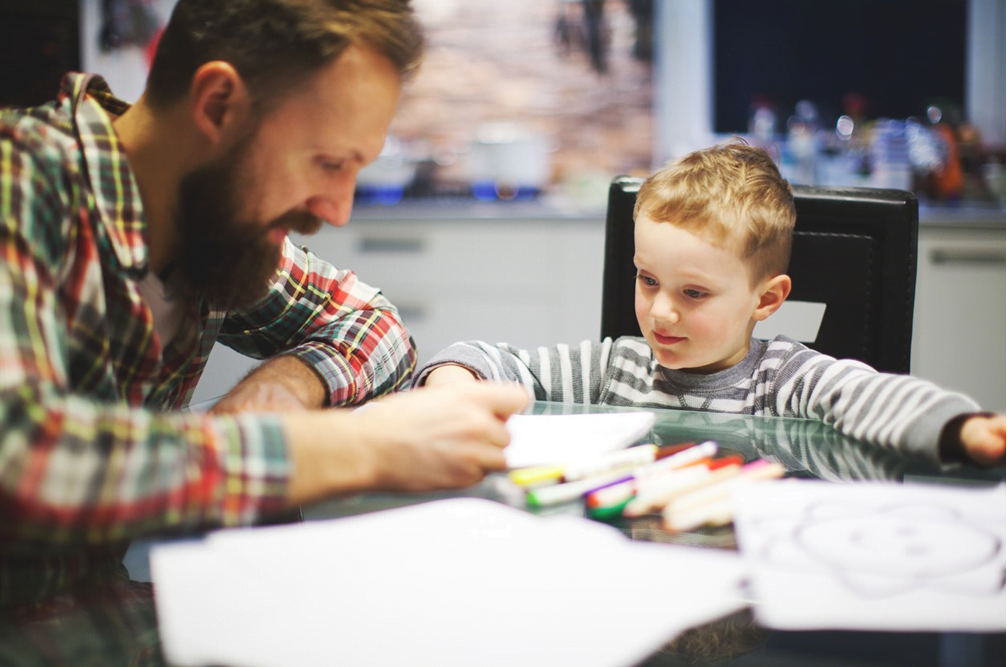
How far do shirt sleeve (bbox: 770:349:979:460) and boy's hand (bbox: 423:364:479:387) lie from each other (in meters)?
0.37

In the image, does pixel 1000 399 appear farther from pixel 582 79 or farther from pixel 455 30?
pixel 455 30

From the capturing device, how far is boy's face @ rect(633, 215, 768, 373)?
1.09 meters

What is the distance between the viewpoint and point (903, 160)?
270 cm

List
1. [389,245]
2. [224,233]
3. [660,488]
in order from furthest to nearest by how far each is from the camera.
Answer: [389,245]
[224,233]
[660,488]

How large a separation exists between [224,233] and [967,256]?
2098mm

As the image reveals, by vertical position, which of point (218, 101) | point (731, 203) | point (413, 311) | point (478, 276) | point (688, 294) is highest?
point (218, 101)

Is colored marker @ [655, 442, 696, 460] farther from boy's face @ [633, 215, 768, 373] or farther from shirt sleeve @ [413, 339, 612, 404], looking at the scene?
shirt sleeve @ [413, 339, 612, 404]

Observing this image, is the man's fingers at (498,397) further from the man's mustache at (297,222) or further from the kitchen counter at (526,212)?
the kitchen counter at (526,212)

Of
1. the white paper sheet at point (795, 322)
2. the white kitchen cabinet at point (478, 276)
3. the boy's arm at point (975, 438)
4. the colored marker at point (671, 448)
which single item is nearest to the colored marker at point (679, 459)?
the colored marker at point (671, 448)

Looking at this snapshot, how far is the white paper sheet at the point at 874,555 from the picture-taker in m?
0.54

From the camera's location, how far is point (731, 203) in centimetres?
112

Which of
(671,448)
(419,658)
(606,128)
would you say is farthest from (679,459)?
(606,128)

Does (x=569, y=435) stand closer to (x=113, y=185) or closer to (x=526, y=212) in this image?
(x=113, y=185)

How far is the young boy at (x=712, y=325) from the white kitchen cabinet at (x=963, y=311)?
53.0 inches
